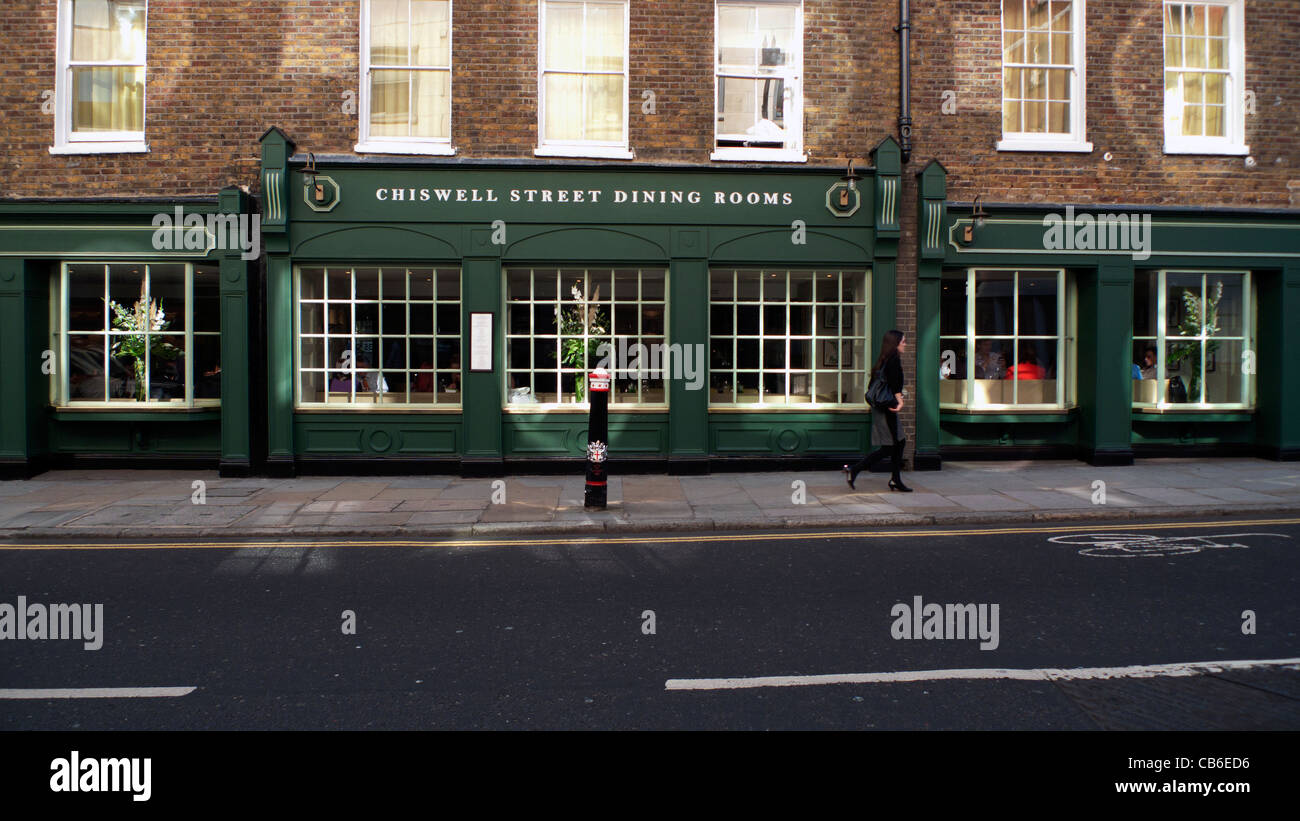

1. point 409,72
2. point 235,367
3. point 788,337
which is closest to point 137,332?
point 235,367

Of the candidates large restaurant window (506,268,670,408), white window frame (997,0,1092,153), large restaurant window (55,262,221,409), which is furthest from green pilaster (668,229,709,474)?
large restaurant window (55,262,221,409)

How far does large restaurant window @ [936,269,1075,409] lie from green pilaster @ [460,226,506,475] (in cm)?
674

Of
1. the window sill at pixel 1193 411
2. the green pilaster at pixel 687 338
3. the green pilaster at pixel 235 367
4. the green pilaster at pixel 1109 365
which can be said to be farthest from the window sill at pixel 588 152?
the window sill at pixel 1193 411

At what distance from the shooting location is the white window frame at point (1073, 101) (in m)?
12.7

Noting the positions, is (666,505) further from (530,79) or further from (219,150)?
(219,150)

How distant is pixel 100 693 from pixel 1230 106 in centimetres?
1603

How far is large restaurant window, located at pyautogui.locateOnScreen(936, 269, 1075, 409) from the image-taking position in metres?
13.1

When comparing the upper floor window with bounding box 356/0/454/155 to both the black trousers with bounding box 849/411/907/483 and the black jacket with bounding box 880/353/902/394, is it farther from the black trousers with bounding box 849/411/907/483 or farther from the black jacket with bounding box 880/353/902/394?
the black trousers with bounding box 849/411/907/483

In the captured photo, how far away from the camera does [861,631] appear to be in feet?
17.2

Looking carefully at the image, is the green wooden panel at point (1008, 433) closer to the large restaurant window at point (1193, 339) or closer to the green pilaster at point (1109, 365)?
the green pilaster at point (1109, 365)

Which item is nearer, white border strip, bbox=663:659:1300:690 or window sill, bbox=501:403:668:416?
white border strip, bbox=663:659:1300:690

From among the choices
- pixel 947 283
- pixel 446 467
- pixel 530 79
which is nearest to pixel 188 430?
pixel 446 467

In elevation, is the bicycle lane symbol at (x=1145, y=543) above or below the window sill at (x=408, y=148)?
below

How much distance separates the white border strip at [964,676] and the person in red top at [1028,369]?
30.4 ft
